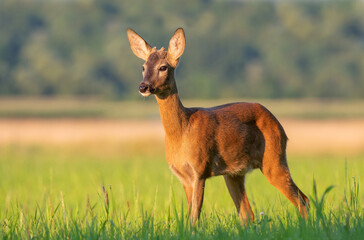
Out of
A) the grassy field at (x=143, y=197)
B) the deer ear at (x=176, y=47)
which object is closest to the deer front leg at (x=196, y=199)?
the grassy field at (x=143, y=197)

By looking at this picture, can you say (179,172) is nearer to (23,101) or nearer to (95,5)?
(23,101)

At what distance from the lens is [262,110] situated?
308 inches

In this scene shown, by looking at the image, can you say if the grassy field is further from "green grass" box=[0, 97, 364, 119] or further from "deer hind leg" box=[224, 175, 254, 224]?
"green grass" box=[0, 97, 364, 119]

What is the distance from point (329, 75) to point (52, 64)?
41811 millimetres

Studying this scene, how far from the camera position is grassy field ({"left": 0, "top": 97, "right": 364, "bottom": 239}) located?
5.88 m

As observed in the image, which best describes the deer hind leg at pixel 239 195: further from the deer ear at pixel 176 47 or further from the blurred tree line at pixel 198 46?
the blurred tree line at pixel 198 46

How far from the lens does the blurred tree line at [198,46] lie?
297ft

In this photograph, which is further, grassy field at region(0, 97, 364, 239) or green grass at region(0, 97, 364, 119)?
green grass at region(0, 97, 364, 119)

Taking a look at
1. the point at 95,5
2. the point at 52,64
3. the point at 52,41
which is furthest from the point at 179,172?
the point at 95,5

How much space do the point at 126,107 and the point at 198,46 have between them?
2570cm

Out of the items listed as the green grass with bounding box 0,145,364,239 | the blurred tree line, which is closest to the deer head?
the green grass with bounding box 0,145,364,239

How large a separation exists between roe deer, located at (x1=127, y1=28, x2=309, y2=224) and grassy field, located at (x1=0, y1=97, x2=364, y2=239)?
0.27 metres

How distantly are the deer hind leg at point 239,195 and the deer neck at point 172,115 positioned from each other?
125 cm

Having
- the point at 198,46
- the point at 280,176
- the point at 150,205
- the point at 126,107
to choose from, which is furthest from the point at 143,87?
the point at 198,46
